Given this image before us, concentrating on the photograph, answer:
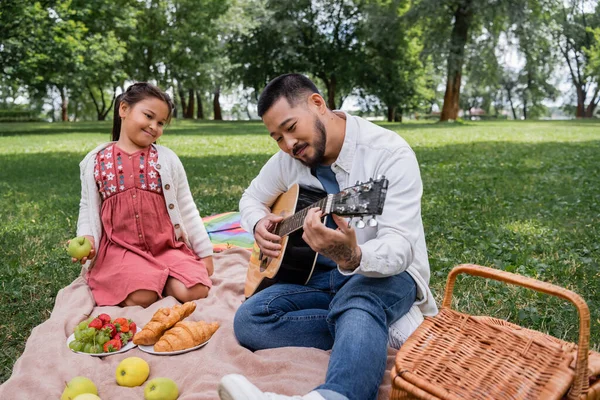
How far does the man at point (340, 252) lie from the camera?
2270mm

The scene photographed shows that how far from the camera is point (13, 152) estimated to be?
13156 mm

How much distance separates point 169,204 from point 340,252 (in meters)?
1.93

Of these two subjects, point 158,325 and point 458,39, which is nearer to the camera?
point 158,325

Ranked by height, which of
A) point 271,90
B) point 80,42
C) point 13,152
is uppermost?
point 80,42

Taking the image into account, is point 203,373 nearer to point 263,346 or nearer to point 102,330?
point 263,346

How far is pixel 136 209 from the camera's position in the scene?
12.5 ft

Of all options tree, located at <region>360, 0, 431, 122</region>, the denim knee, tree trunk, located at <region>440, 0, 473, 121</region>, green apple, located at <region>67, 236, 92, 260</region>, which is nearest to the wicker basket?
the denim knee

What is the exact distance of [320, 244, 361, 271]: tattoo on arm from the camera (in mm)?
2336

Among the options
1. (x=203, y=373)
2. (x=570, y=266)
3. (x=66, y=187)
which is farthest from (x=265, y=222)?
(x=66, y=187)

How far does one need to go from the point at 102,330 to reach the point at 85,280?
103cm

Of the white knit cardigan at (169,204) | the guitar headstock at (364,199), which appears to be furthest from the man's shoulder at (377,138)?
the white knit cardigan at (169,204)

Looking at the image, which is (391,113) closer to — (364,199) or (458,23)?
(458,23)

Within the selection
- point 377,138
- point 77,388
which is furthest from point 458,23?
point 77,388

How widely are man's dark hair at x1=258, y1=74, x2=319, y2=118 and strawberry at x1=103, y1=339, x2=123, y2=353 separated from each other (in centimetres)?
146
